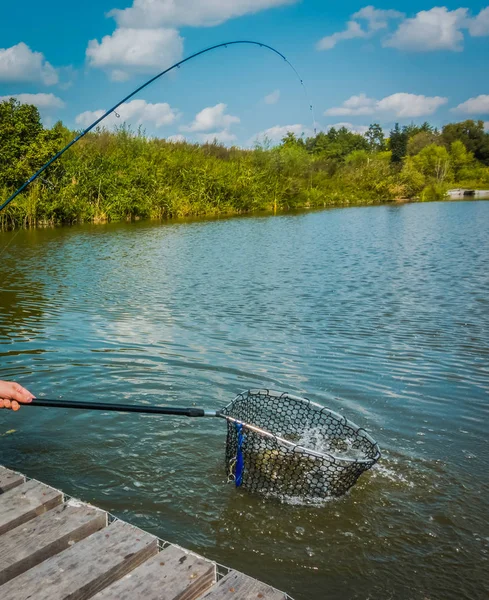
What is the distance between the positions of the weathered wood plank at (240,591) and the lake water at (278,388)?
91 cm

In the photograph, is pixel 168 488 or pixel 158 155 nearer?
pixel 168 488

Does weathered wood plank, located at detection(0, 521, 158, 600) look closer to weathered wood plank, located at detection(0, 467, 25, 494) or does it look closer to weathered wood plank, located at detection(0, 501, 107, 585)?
weathered wood plank, located at detection(0, 501, 107, 585)

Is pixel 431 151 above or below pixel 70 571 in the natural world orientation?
above

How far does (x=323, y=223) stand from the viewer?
112 feet

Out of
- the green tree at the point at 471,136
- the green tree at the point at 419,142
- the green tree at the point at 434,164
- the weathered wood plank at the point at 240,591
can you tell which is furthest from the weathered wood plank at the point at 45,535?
the green tree at the point at 471,136

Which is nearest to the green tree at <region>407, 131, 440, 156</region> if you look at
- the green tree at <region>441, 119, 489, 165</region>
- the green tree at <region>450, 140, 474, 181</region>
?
the green tree at <region>441, 119, 489, 165</region>

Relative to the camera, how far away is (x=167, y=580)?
2.54m

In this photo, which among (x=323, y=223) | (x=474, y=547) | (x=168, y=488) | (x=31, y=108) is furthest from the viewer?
(x=323, y=223)

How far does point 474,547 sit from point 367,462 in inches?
34.3

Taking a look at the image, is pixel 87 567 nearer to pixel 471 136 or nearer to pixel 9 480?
pixel 9 480

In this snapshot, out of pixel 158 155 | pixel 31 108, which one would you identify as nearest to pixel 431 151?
pixel 158 155

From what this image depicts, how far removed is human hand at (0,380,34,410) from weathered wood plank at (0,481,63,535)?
554 mm

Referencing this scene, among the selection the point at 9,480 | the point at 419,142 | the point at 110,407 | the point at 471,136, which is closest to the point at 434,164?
the point at 419,142

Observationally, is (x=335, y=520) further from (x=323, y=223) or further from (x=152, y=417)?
(x=323, y=223)
